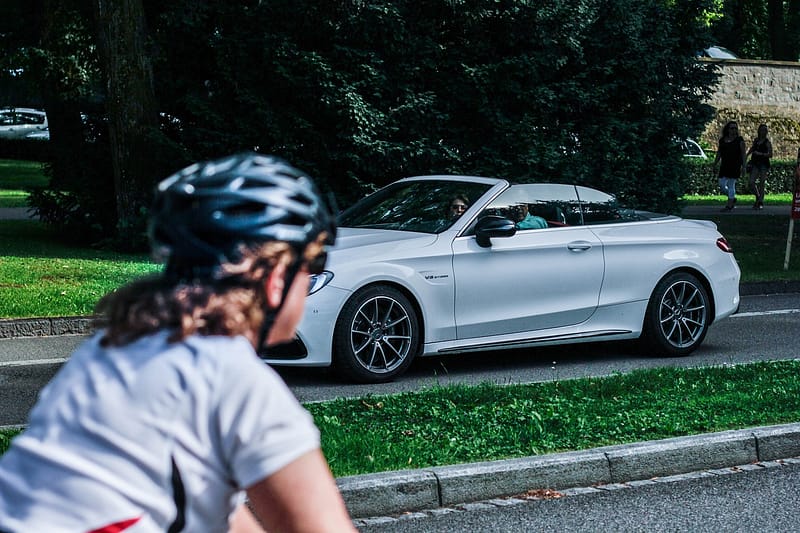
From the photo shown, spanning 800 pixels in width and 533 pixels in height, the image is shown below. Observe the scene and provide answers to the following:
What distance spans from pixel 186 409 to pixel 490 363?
26.4ft

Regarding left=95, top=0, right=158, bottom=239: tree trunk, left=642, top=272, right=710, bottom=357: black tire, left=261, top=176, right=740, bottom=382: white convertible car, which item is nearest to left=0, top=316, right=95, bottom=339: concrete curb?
left=261, top=176, right=740, bottom=382: white convertible car

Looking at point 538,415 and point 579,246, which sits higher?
point 579,246

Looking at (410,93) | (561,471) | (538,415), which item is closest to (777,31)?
(410,93)

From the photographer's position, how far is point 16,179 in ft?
113

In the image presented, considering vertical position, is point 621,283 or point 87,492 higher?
point 87,492

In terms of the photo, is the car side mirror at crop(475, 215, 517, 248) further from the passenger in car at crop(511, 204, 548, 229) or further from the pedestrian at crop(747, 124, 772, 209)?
the pedestrian at crop(747, 124, 772, 209)

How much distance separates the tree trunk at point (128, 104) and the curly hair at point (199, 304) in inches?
572

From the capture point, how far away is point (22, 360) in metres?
9.45

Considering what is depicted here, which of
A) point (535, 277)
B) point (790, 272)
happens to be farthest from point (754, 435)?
point (790, 272)

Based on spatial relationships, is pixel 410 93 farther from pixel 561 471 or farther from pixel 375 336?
pixel 561 471

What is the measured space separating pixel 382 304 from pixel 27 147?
38.0 m

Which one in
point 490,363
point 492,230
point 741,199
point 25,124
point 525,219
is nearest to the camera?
point 492,230

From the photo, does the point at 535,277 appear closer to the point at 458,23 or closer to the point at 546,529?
the point at 546,529

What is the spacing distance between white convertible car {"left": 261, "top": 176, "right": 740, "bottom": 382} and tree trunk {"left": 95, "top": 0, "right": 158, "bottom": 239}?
746 centimetres
